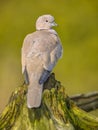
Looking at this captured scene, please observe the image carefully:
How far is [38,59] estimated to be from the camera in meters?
2.04

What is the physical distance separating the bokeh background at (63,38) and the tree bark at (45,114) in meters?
1.05

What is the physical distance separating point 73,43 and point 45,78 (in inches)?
48.6

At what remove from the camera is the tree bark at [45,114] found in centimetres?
201

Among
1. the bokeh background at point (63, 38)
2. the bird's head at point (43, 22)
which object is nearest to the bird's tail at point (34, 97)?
the bird's head at point (43, 22)

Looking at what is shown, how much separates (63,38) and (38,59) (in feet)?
3.92

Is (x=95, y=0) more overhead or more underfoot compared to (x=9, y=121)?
more overhead

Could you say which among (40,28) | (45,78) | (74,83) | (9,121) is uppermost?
(40,28)

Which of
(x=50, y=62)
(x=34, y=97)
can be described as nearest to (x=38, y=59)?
(x=50, y=62)

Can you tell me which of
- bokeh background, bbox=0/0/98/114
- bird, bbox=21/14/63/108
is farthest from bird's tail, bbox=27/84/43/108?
bokeh background, bbox=0/0/98/114

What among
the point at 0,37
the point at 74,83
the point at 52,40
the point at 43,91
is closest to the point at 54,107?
the point at 43,91

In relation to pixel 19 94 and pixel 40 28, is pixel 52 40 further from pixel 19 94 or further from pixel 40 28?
Result: pixel 19 94

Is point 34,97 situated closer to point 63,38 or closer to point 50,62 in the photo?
point 50,62

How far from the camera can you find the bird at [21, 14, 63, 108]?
6.40 feet

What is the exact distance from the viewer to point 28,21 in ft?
10.7
